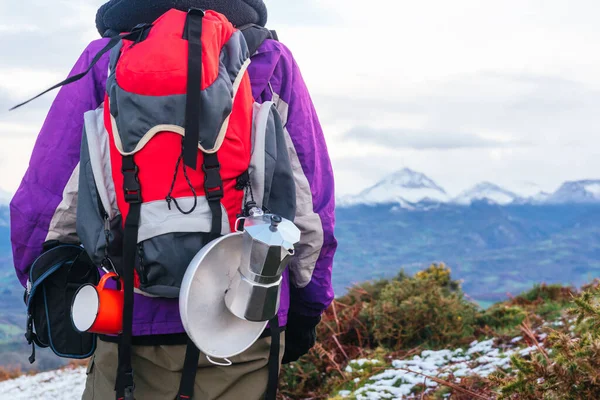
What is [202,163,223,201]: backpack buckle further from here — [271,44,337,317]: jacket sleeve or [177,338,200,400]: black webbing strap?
[177,338,200,400]: black webbing strap

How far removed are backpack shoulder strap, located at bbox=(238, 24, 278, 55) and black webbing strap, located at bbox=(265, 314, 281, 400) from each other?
1124mm

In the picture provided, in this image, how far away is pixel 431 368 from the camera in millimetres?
5227

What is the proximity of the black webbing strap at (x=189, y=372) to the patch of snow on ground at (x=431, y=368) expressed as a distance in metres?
1.78

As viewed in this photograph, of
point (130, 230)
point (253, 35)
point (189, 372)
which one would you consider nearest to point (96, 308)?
point (130, 230)

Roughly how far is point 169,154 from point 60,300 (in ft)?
2.93

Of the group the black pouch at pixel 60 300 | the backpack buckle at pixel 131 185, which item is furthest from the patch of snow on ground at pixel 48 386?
the backpack buckle at pixel 131 185

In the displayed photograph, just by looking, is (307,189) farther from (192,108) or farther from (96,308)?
(96,308)

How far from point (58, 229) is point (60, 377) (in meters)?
6.28

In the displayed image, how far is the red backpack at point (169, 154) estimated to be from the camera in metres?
2.38

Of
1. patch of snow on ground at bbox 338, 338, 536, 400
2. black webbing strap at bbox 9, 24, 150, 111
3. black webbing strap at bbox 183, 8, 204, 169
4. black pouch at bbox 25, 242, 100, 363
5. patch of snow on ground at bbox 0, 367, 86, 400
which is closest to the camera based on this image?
black webbing strap at bbox 183, 8, 204, 169

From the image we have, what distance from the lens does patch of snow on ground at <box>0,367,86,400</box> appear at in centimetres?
742

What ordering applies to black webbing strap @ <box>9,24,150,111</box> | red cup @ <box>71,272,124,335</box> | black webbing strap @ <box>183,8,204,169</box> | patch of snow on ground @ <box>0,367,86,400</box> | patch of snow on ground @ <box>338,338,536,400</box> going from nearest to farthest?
1. black webbing strap @ <box>183,8,204,169</box>
2. red cup @ <box>71,272,124,335</box>
3. black webbing strap @ <box>9,24,150,111</box>
4. patch of snow on ground @ <box>338,338,536,400</box>
5. patch of snow on ground @ <box>0,367,86,400</box>

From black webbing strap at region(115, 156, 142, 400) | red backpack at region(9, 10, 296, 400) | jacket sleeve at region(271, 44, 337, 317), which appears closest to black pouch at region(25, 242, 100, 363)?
red backpack at region(9, 10, 296, 400)

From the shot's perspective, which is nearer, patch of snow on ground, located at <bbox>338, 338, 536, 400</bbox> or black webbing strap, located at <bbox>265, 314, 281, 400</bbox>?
black webbing strap, located at <bbox>265, 314, 281, 400</bbox>
